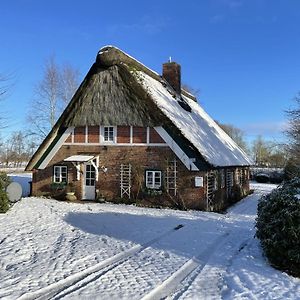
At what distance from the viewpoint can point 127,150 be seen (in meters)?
19.4

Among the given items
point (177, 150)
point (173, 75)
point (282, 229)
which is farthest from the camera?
point (173, 75)

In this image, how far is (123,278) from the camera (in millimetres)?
6953

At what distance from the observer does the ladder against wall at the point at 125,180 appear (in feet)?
63.0

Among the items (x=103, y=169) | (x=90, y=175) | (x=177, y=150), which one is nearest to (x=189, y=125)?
(x=177, y=150)

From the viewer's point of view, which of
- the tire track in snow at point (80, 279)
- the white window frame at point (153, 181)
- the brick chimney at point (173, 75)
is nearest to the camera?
the tire track in snow at point (80, 279)

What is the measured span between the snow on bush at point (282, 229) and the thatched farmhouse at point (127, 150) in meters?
8.92

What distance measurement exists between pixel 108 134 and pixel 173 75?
→ 25.8ft

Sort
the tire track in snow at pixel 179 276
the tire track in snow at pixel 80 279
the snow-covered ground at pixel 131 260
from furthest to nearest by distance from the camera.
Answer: the snow-covered ground at pixel 131 260
the tire track in snow at pixel 179 276
the tire track in snow at pixel 80 279

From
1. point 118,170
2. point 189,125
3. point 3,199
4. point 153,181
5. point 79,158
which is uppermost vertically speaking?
point 189,125

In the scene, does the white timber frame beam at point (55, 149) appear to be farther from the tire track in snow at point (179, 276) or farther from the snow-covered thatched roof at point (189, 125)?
the tire track in snow at point (179, 276)

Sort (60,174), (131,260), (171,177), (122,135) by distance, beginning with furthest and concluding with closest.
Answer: (60,174), (122,135), (171,177), (131,260)

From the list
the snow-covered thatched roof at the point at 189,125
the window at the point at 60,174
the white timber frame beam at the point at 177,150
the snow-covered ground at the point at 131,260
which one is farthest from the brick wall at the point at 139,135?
the snow-covered ground at the point at 131,260

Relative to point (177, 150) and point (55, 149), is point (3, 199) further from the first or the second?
point (177, 150)

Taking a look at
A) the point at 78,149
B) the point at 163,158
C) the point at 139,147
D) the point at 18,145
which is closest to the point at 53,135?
the point at 78,149
